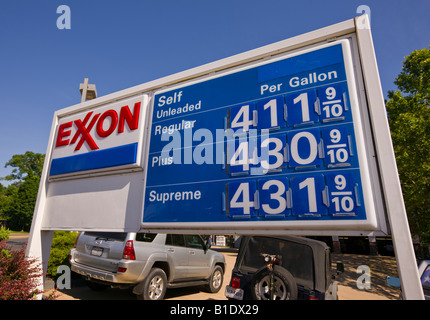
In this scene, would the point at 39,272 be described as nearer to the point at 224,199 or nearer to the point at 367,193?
the point at 224,199

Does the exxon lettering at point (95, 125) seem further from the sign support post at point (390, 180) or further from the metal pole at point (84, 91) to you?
the sign support post at point (390, 180)

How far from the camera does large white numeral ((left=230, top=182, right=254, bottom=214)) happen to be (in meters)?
2.62

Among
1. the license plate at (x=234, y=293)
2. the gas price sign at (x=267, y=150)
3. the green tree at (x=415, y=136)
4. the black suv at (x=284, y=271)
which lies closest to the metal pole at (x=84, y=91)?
the gas price sign at (x=267, y=150)

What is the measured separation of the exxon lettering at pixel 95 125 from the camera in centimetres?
378

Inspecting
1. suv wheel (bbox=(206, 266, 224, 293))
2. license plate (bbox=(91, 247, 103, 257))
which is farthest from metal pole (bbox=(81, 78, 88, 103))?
suv wheel (bbox=(206, 266, 224, 293))

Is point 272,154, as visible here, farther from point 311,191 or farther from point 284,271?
point 284,271

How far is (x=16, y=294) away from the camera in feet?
10.8

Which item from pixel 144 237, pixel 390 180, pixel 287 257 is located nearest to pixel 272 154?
pixel 390 180

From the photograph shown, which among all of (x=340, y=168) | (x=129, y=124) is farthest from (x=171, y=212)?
(x=340, y=168)

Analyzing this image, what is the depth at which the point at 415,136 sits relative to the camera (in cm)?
1274

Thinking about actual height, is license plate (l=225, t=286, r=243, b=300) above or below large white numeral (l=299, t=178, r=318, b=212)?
below

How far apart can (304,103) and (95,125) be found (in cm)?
324

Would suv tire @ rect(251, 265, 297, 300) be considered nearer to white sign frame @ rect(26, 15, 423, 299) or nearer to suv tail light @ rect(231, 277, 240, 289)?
suv tail light @ rect(231, 277, 240, 289)
